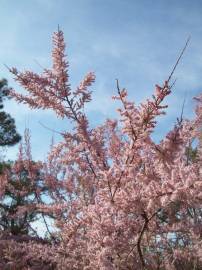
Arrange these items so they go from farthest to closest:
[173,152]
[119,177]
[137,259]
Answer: [137,259]
[119,177]
[173,152]

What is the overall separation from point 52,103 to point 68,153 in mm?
730

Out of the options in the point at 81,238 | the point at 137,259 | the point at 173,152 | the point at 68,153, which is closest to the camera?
the point at 173,152

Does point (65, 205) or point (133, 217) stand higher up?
point (65, 205)

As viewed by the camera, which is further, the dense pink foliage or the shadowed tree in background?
the shadowed tree in background

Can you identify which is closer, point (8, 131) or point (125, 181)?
point (125, 181)

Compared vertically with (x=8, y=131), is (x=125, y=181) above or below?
below

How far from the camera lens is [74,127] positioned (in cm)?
331

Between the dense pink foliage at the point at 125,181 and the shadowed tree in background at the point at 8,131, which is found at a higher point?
the shadowed tree in background at the point at 8,131

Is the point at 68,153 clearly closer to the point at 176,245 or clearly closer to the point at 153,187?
the point at 153,187

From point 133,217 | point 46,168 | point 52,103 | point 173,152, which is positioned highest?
point 46,168

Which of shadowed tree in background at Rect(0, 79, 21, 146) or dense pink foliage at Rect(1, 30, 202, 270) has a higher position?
shadowed tree in background at Rect(0, 79, 21, 146)

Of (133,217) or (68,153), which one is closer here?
(133,217)

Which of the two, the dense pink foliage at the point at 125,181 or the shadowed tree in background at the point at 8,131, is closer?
the dense pink foliage at the point at 125,181

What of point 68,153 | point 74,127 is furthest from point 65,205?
point 74,127
